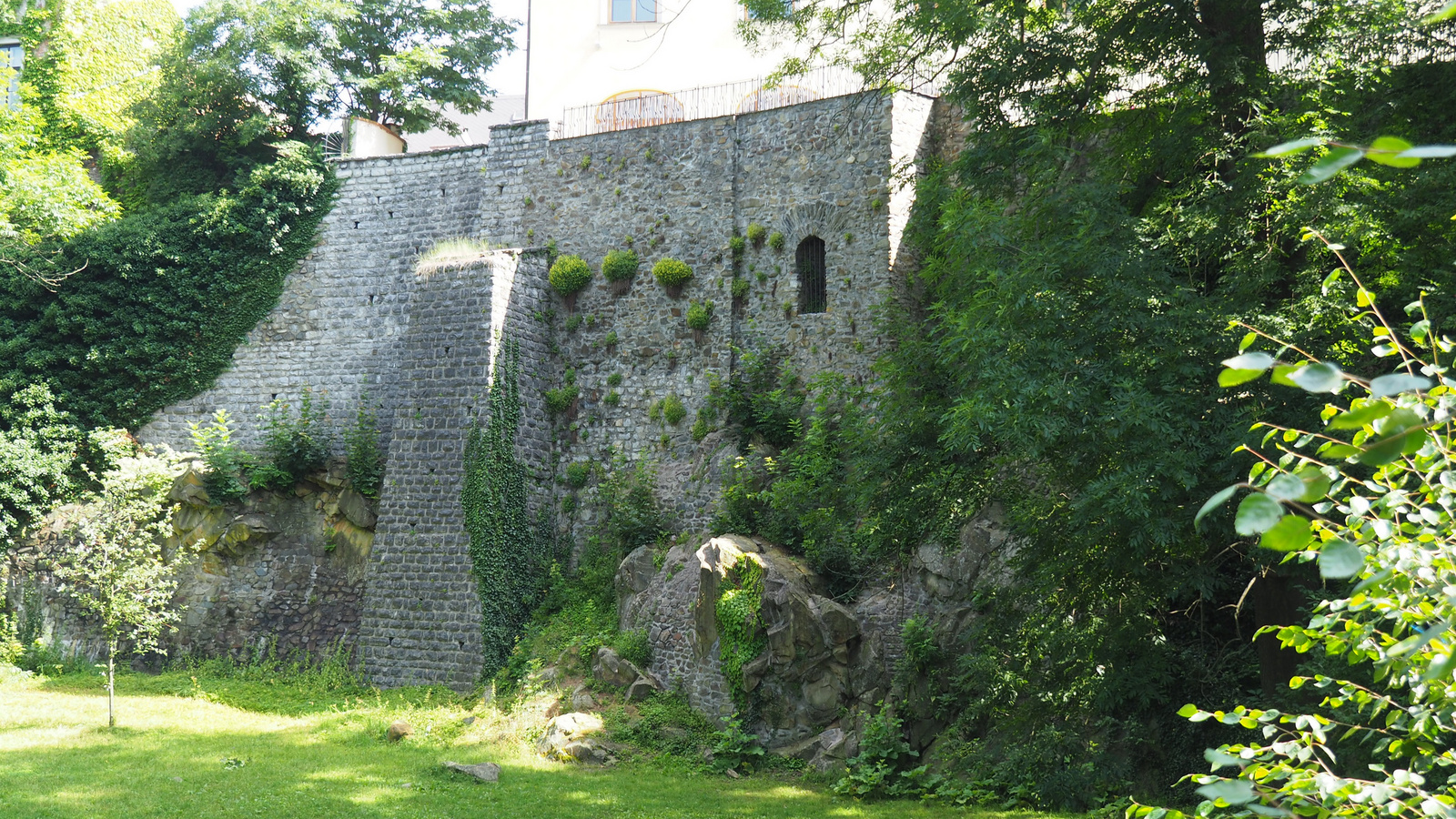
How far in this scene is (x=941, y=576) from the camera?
41.5 feet

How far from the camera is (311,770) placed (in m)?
11.6

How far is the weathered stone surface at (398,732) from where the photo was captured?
1323 cm

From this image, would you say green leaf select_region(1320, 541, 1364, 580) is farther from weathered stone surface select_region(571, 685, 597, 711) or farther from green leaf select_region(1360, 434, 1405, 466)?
weathered stone surface select_region(571, 685, 597, 711)

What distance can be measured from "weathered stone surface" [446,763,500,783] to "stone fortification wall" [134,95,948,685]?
324cm

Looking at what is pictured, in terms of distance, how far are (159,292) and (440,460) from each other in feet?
22.1

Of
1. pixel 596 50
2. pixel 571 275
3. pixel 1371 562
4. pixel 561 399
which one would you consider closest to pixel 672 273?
pixel 571 275

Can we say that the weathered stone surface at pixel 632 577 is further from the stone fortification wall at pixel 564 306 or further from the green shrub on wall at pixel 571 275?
the green shrub on wall at pixel 571 275

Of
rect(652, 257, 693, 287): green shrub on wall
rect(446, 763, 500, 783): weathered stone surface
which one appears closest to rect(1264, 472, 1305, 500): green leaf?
rect(446, 763, 500, 783): weathered stone surface

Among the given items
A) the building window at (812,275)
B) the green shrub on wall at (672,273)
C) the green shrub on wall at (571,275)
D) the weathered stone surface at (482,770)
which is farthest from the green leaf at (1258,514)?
the green shrub on wall at (571,275)

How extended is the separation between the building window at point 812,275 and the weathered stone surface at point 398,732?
769cm

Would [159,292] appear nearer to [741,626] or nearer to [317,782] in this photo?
[317,782]

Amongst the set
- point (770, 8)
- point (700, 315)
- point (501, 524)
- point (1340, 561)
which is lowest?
point (501, 524)

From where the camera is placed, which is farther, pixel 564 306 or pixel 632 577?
pixel 564 306

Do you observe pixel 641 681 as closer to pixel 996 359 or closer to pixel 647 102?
pixel 996 359
